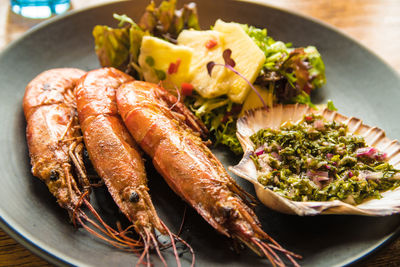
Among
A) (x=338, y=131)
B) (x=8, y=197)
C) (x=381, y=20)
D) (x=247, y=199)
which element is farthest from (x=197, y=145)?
(x=381, y=20)

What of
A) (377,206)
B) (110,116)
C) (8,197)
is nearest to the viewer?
(377,206)

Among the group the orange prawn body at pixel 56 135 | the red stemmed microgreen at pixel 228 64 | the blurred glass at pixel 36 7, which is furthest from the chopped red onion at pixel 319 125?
the blurred glass at pixel 36 7

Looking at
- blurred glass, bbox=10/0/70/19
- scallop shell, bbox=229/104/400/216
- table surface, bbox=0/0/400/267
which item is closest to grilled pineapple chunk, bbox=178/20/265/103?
scallop shell, bbox=229/104/400/216

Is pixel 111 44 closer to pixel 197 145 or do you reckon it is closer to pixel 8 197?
pixel 197 145

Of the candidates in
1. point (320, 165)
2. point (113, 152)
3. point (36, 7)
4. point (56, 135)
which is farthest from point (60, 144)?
point (36, 7)

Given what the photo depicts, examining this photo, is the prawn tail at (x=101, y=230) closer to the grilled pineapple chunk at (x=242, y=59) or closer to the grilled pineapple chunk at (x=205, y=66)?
the grilled pineapple chunk at (x=205, y=66)

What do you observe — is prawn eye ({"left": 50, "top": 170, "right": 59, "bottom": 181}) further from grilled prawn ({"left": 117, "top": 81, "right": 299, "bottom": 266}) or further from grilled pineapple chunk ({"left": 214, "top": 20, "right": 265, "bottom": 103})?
grilled pineapple chunk ({"left": 214, "top": 20, "right": 265, "bottom": 103})
